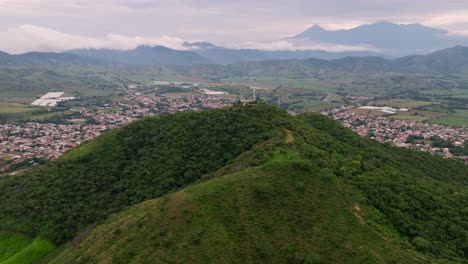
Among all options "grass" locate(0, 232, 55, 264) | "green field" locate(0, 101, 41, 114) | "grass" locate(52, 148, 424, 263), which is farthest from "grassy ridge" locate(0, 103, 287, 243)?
"green field" locate(0, 101, 41, 114)

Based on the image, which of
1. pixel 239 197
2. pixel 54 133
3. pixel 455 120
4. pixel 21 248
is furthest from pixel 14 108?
pixel 455 120

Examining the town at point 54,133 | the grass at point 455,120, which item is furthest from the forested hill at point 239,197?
the grass at point 455,120

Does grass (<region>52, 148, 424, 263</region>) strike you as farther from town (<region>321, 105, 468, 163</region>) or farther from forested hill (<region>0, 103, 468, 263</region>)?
town (<region>321, 105, 468, 163</region>)

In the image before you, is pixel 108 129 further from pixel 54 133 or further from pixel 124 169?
pixel 124 169

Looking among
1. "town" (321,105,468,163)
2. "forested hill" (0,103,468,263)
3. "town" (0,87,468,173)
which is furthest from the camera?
"town" (321,105,468,163)

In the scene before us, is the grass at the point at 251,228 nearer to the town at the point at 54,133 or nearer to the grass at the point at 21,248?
the grass at the point at 21,248

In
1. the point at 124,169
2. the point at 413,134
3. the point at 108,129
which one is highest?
the point at 124,169

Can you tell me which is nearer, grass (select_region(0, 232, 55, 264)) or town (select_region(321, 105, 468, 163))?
grass (select_region(0, 232, 55, 264))
